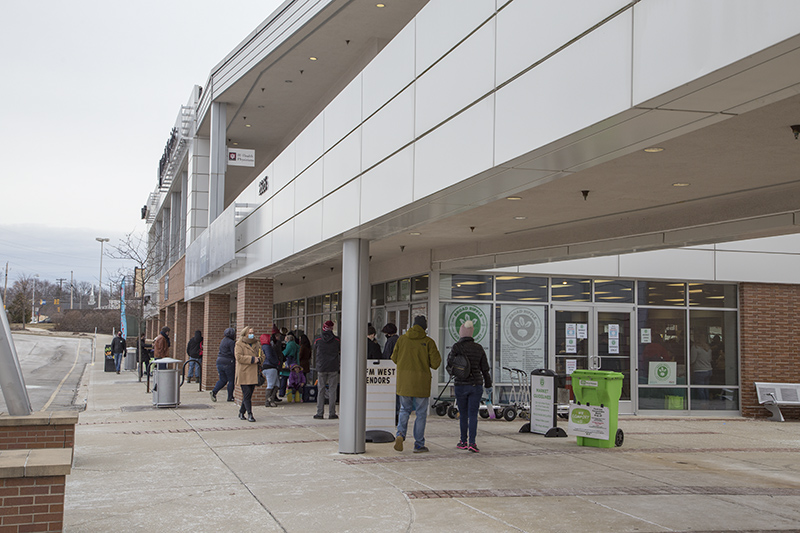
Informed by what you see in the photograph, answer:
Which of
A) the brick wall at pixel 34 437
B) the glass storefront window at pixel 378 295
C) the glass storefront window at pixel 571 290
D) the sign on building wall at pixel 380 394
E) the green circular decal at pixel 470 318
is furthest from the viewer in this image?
the glass storefront window at pixel 378 295

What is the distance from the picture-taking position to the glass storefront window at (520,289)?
18000 mm

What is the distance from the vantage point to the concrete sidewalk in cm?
723

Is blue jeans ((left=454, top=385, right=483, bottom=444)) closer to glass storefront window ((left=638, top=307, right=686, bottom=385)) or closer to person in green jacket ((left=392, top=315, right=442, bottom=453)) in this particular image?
person in green jacket ((left=392, top=315, right=442, bottom=453))

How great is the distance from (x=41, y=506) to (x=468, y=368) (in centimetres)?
660

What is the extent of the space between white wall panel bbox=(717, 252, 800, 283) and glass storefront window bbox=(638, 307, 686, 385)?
152 cm

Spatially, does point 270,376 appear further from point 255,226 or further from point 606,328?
point 606,328

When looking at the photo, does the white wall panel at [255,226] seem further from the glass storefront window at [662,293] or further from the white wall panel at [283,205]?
the glass storefront window at [662,293]

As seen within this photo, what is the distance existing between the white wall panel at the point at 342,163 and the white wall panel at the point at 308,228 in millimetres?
519

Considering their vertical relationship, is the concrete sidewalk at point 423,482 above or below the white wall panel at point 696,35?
below

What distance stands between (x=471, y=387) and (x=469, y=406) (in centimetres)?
27

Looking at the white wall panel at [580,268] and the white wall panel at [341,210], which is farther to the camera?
Answer: the white wall panel at [580,268]

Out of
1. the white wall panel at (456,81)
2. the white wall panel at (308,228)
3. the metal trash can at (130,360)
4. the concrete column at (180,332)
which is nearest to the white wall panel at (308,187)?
the white wall panel at (308,228)

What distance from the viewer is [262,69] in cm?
2153

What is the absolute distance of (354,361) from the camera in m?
11.3
